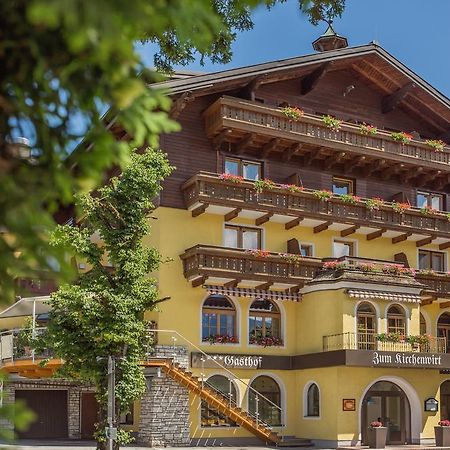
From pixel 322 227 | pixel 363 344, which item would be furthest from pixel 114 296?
pixel 322 227

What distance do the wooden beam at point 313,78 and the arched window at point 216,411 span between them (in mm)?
11654

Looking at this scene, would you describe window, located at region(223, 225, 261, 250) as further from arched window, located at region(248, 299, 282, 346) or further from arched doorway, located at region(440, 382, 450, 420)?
arched doorway, located at region(440, 382, 450, 420)

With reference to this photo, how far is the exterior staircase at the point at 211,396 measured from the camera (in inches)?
1045

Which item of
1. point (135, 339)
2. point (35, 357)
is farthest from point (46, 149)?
point (35, 357)

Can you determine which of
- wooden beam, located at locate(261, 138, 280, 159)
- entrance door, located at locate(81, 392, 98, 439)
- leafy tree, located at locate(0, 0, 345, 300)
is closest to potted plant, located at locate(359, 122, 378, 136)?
wooden beam, located at locate(261, 138, 280, 159)

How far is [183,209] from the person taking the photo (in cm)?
2891

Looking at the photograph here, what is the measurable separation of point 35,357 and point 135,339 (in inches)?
323

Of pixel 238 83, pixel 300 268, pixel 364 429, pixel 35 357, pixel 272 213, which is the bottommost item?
pixel 364 429

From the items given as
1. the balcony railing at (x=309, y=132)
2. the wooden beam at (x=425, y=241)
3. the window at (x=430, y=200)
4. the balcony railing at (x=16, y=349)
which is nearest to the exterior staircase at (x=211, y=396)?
the balcony railing at (x=16, y=349)

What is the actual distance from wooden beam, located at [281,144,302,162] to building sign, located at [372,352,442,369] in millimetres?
7989

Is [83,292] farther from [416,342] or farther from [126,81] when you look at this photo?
[126,81]

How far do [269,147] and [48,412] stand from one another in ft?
42.6

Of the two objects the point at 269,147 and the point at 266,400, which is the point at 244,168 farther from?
the point at 266,400

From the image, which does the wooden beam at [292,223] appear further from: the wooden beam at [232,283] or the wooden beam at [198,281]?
the wooden beam at [198,281]
